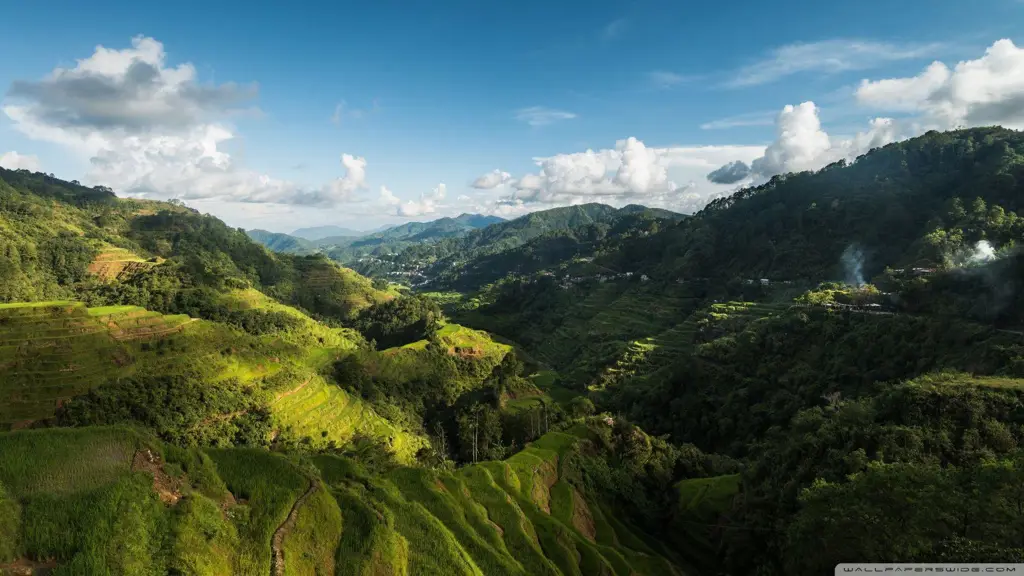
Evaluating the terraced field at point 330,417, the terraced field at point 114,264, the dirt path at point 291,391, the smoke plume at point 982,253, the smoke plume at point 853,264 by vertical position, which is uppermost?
the terraced field at point 114,264

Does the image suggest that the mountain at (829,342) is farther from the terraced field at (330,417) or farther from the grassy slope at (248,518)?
the terraced field at (330,417)

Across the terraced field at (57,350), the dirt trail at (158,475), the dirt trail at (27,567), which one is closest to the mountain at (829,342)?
the dirt trail at (158,475)

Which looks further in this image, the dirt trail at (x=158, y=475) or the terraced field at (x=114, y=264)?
the terraced field at (x=114, y=264)

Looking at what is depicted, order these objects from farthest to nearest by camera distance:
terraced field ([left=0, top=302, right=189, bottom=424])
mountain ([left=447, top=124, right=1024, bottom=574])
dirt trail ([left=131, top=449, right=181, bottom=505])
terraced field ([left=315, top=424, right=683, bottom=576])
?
terraced field ([left=0, top=302, right=189, bottom=424]) → mountain ([left=447, top=124, right=1024, bottom=574]) → terraced field ([left=315, top=424, right=683, bottom=576]) → dirt trail ([left=131, top=449, right=181, bottom=505])

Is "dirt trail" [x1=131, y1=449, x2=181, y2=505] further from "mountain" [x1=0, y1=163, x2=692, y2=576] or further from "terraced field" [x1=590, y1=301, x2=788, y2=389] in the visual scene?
"terraced field" [x1=590, y1=301, x2=788, y2=389]

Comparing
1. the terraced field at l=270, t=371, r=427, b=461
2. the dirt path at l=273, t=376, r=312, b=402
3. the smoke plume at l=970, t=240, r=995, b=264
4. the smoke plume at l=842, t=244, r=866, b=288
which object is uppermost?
the smoke plume at l=970, t=240, r=995, b=264

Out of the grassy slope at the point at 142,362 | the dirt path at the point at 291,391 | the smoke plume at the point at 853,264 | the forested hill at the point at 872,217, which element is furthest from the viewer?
the smoke plume at the point at 853,264

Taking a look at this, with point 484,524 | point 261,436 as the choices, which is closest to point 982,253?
point 484,524

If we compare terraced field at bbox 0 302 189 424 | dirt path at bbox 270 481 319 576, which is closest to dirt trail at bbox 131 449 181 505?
dirt path at bbox 270 481 319 576
